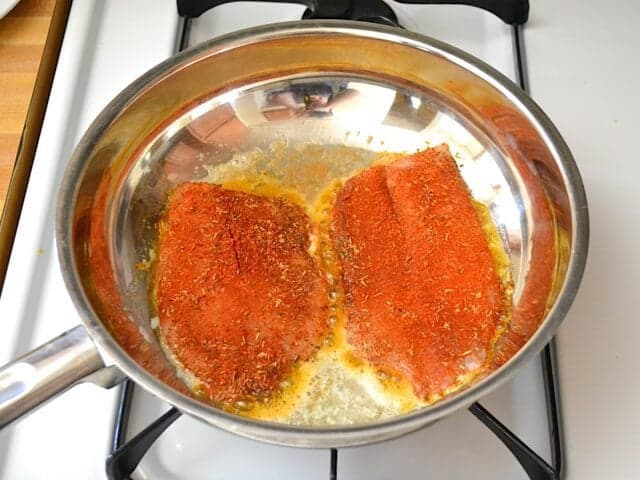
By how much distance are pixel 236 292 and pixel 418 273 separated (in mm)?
Result: 172

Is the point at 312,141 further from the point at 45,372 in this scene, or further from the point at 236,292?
the point at 45,372

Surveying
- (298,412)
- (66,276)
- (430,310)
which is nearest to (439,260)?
(430,310)

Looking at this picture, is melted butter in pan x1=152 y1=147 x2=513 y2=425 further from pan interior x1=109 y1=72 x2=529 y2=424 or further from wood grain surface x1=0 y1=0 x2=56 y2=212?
wood grain surface x1=0 y1=0 x2=56 y2=212

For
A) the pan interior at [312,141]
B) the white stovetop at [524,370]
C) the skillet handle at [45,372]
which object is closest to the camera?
the skillet handle at [45,372]

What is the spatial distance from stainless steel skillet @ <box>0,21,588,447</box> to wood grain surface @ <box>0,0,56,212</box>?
0.54 ft

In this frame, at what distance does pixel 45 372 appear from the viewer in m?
0.48

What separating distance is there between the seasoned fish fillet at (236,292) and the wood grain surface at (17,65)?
209 mm

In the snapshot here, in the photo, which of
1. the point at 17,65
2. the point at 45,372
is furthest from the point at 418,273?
the point at 17,65

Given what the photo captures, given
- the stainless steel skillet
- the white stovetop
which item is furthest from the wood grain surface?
the stainless steel skillet

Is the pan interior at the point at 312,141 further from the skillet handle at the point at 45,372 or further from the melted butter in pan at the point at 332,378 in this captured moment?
the skillet handle at the point at 45,372

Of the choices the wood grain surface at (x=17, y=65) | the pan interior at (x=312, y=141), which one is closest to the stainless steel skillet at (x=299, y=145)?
the pan interior at (x=312, y=141)

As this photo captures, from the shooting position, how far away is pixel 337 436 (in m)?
0.46

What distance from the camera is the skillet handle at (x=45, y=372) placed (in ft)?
1.54

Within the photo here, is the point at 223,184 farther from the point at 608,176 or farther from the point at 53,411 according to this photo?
the point at 608,176
